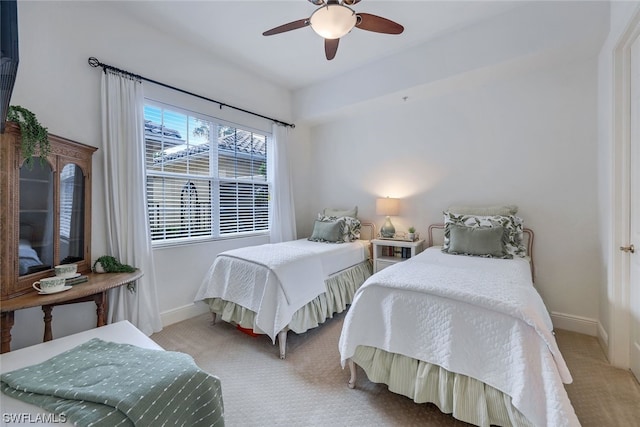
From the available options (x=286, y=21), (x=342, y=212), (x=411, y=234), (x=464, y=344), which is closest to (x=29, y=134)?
(x=286, y=21)

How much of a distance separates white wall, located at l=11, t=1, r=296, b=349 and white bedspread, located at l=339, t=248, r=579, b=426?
2.06 meters

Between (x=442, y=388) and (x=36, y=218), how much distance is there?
2.72 m

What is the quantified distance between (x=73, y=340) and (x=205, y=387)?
833 mm

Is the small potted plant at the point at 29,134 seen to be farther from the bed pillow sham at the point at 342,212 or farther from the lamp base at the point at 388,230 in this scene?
the lamp base at the point at 388,230

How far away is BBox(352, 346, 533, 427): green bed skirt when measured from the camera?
133cm

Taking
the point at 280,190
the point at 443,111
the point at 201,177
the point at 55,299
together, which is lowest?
the point at 55,299

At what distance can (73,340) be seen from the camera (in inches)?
50.1

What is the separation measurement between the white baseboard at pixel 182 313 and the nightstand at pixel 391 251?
6.92ft

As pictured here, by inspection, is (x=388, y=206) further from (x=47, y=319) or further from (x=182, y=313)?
(x=47, y=319)

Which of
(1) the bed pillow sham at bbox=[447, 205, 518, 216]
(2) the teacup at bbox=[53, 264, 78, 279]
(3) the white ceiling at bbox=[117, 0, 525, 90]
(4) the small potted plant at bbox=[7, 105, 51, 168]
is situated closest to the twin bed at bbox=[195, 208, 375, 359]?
(2) the teacup at bbox=[53, 264, 78, 279]

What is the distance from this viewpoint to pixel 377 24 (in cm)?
196

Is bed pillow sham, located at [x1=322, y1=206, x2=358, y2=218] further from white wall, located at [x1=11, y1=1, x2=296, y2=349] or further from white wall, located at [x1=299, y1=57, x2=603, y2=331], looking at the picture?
white wall, located at [x1=11, y1=1, x2=296, y2=349]

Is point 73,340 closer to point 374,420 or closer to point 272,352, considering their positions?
point 272,352

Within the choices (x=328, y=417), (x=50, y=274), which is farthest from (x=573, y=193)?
(x=50, y=274)
